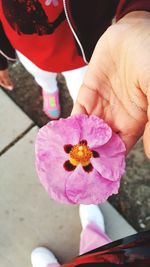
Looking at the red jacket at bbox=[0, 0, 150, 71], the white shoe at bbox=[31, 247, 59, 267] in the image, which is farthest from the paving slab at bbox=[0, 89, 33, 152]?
the red jacket at bbox=[0, 0, 150, 71]

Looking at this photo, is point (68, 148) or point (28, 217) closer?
point (68, 148)

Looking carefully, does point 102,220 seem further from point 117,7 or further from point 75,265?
point 117,7

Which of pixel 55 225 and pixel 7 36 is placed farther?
pixel 55 225

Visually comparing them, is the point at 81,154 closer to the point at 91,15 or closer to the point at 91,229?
the point at 91,15

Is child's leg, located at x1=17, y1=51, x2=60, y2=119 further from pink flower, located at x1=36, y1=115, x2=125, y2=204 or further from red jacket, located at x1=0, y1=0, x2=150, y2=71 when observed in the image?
pink flower, located at x1=36, y1=115, x2=125, y2=204

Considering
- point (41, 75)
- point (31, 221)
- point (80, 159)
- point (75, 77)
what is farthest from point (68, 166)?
point (31, 221)

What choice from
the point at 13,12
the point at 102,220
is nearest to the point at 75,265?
the point at 102,220
